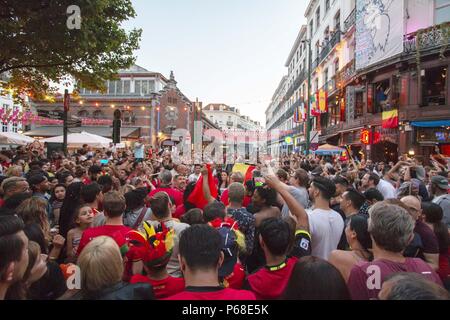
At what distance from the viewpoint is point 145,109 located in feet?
139

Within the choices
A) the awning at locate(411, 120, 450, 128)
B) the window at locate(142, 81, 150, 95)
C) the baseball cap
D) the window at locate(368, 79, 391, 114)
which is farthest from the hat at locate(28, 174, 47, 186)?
the window at locate(142, 81, 150, 95)

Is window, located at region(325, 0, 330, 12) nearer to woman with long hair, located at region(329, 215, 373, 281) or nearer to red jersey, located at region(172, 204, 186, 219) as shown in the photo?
red jersey, located at region(172, 204, 186, 219)

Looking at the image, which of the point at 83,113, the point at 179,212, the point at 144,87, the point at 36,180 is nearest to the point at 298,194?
the point at 179,212

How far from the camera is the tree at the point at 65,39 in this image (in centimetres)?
781

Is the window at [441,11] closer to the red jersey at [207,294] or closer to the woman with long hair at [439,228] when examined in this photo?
the woman with long hair at [439,228]

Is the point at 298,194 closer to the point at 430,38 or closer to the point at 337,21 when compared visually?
Result: the point at 430,38

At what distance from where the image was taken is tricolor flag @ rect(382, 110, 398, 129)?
17.9 meters

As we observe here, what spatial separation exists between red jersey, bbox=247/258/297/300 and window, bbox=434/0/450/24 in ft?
62.7

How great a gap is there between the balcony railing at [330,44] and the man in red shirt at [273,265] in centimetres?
2784

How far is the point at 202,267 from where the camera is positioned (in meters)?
2.18
